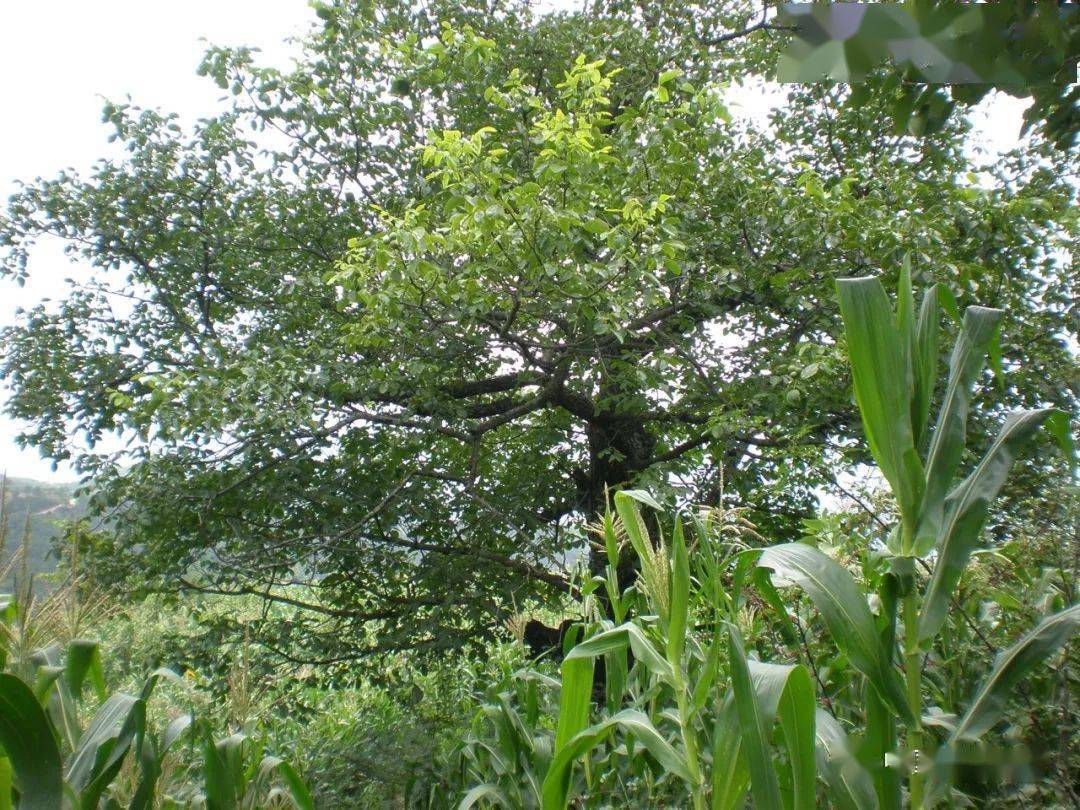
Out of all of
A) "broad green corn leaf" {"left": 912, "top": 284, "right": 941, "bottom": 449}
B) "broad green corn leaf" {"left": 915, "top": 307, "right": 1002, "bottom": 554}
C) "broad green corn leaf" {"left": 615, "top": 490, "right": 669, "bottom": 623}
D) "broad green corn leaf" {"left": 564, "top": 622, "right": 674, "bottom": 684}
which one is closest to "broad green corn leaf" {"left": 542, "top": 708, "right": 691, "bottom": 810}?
"broad green corn leaf" {"left": 564, "top": 622, "right": 674, "bottom": 684}

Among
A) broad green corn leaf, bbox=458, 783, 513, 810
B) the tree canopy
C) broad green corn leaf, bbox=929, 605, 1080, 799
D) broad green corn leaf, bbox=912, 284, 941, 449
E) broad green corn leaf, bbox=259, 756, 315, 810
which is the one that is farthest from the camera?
the tree canopy

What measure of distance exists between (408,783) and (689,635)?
1901 mm

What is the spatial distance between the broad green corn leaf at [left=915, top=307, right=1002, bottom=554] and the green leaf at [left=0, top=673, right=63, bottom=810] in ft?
5.80

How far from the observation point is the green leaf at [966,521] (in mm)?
1413

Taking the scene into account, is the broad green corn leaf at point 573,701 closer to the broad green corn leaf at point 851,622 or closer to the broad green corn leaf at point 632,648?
the broad green corn leaf at point 632,648

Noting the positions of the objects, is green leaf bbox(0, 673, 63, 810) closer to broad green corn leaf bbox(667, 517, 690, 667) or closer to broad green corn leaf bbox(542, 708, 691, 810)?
broad green corn leaf bbox(542, 708, 691, 810)

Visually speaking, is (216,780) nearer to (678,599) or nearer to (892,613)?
(678,599)

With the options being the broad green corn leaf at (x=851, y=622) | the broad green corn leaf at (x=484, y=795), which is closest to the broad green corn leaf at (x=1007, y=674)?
the broad green corn leaf at (x=851, y=622)

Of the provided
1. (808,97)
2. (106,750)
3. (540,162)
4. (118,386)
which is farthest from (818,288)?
(118,386)

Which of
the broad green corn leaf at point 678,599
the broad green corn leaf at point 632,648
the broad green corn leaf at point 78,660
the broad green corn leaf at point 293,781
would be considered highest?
the broad green corn leaf at point 678,599

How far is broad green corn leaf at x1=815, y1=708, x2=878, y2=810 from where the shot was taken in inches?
58.0

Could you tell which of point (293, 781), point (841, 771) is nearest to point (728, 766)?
point (841, 771)

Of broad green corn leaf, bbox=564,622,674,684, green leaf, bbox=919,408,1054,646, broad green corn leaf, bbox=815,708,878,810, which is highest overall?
green leaf, bbox=919,408,1054,646

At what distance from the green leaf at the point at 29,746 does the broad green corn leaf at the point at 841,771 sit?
157 cm
